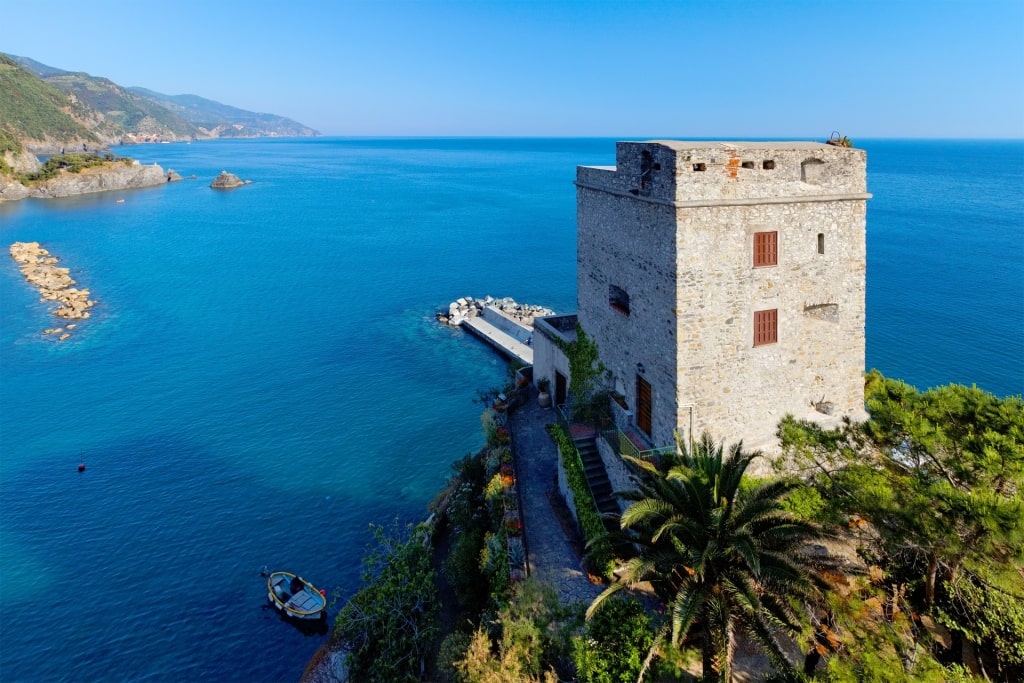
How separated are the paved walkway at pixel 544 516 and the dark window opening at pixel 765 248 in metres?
8.68

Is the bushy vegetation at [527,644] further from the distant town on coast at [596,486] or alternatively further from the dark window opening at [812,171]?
the dark window opening at [812,171]

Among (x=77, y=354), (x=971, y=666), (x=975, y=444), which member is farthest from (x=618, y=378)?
(x=77, y=354)

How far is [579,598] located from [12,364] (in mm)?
45845

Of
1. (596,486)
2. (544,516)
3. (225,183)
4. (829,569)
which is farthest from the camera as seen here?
(225,183)

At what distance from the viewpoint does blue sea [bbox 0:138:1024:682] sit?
2309cm

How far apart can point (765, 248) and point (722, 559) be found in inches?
318

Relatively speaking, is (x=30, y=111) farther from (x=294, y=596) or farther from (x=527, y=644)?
(x=527, y=644)

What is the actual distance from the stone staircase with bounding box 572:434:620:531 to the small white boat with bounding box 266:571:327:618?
1009 cm

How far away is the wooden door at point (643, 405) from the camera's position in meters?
18.4

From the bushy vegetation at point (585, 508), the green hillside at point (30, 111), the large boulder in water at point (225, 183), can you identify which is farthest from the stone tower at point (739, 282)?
the green hillside at point (30, 111)

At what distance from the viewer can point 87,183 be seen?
13362cm

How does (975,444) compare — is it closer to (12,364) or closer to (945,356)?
(945,356)

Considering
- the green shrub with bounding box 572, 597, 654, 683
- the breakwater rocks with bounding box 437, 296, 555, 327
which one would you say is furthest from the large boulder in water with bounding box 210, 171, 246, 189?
the green shrub with bounding box 572, 597, 654, 683

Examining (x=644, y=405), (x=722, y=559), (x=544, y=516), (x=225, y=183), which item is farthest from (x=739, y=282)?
(x=225, y=183)
